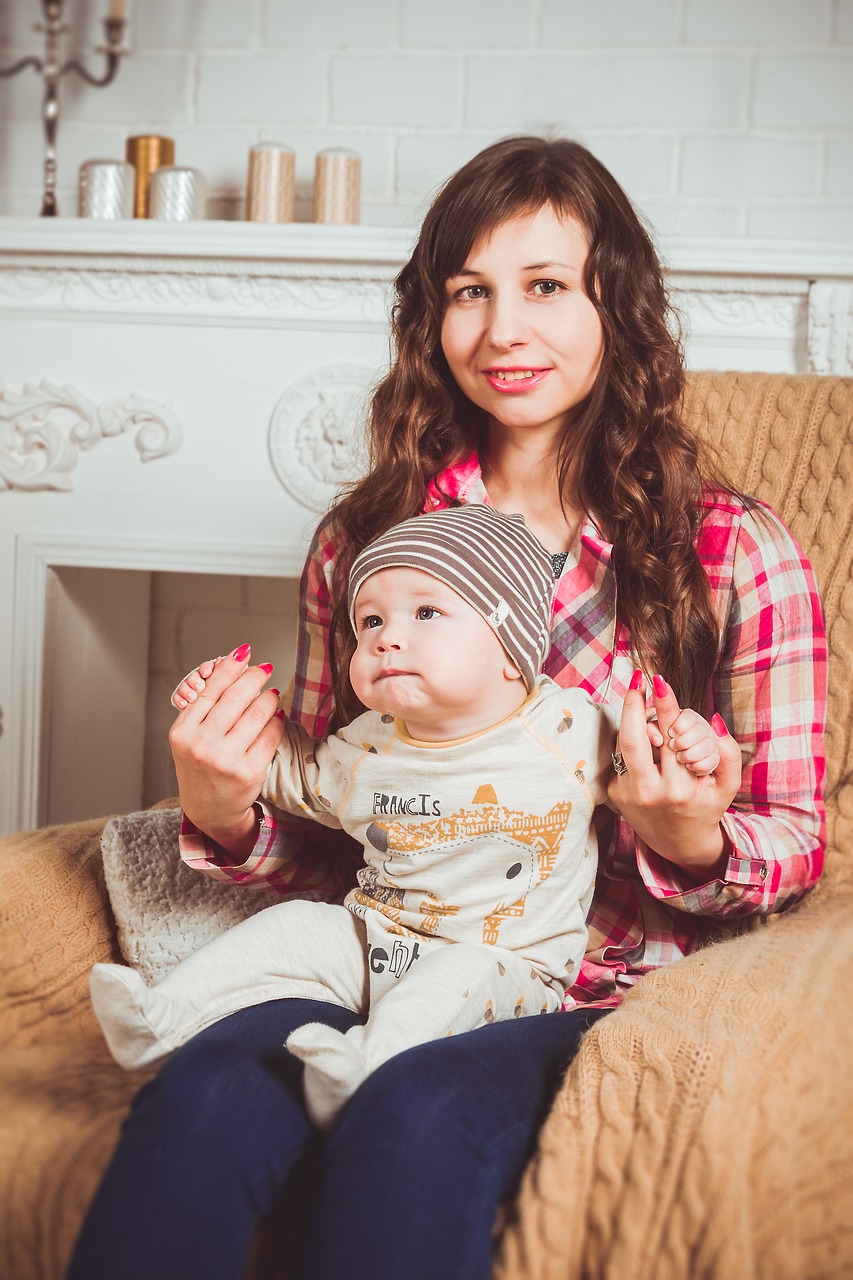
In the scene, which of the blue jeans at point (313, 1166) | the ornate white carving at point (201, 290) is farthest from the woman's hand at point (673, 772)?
the ornate white carving at point (201, 290)

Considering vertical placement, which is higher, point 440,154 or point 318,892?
point 440,154

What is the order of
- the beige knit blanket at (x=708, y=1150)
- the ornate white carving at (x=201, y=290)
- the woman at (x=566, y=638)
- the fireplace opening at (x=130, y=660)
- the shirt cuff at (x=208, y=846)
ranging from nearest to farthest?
the beige knit blanket at (x=708, y=1150) < the woman at (x=566, y=638) < the shirt cuff at (x=208, y=846) < the ornate white carving at (x=201, y=290) < the fireplace opening at (x=130, y=660)

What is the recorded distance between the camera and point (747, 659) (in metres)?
1.09

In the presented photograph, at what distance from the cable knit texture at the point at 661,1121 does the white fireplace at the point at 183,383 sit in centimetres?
99

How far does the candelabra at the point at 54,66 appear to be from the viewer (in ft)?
6.29

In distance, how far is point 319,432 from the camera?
186 cm

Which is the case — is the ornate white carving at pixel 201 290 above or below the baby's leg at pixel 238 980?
above

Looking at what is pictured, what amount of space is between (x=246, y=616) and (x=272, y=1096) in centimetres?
156

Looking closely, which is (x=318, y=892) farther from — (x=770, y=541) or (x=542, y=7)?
(x=542, y=7)

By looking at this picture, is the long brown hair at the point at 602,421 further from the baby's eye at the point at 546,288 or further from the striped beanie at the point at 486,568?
the striped beanie at the point at 486,568

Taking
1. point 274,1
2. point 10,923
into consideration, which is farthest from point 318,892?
point 274,1

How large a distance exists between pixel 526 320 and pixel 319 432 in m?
0.80

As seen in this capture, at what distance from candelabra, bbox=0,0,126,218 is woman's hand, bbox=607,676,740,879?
1507mm

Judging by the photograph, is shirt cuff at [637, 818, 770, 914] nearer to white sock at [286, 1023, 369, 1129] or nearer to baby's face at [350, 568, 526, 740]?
baby's face at [350, 568, 526, 740]
